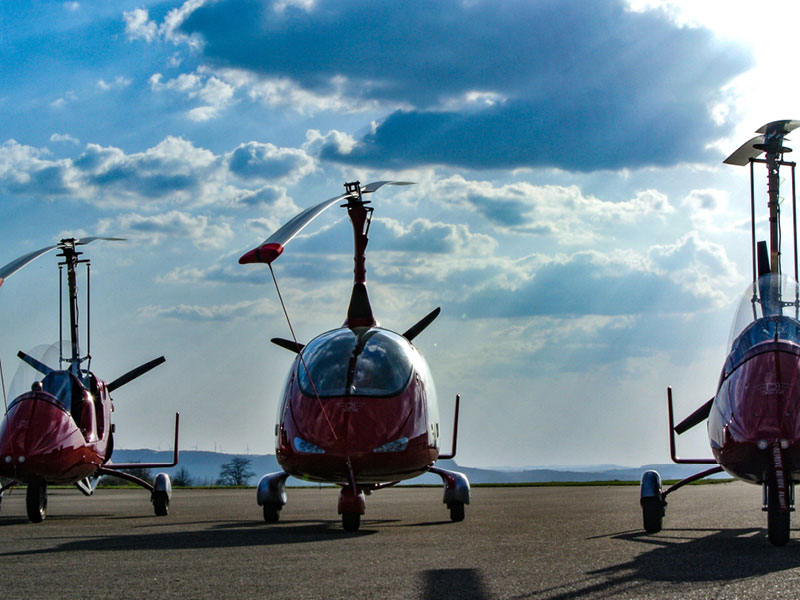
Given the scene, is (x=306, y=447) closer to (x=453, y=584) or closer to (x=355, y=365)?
(x=355, y=365)

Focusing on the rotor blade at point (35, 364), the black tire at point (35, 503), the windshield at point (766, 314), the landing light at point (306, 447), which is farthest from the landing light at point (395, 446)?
the rotor blade at point (35, 364)

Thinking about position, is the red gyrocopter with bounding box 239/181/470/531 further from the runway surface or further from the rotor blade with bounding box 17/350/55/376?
the rotor blade with bounding box 17/350/55/376

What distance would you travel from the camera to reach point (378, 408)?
600 inches

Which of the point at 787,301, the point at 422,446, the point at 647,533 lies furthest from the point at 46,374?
the point at 787,301

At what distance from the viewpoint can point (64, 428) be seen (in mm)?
18328

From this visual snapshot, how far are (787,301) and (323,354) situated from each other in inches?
264

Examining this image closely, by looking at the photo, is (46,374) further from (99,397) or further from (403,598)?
(403,598)

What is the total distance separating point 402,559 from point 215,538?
421 cm

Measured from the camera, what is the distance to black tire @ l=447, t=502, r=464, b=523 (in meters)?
17.9

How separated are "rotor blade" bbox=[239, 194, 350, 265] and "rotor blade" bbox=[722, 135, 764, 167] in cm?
617

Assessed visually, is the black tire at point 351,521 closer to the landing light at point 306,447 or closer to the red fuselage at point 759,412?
the landing light at point 306,447

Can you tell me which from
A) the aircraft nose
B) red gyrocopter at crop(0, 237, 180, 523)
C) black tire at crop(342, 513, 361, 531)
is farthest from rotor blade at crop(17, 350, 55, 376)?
black tire at crop(342, 513, 361, 531)

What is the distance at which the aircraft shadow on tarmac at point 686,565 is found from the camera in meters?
8.32

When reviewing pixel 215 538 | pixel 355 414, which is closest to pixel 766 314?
pixel 355 414
